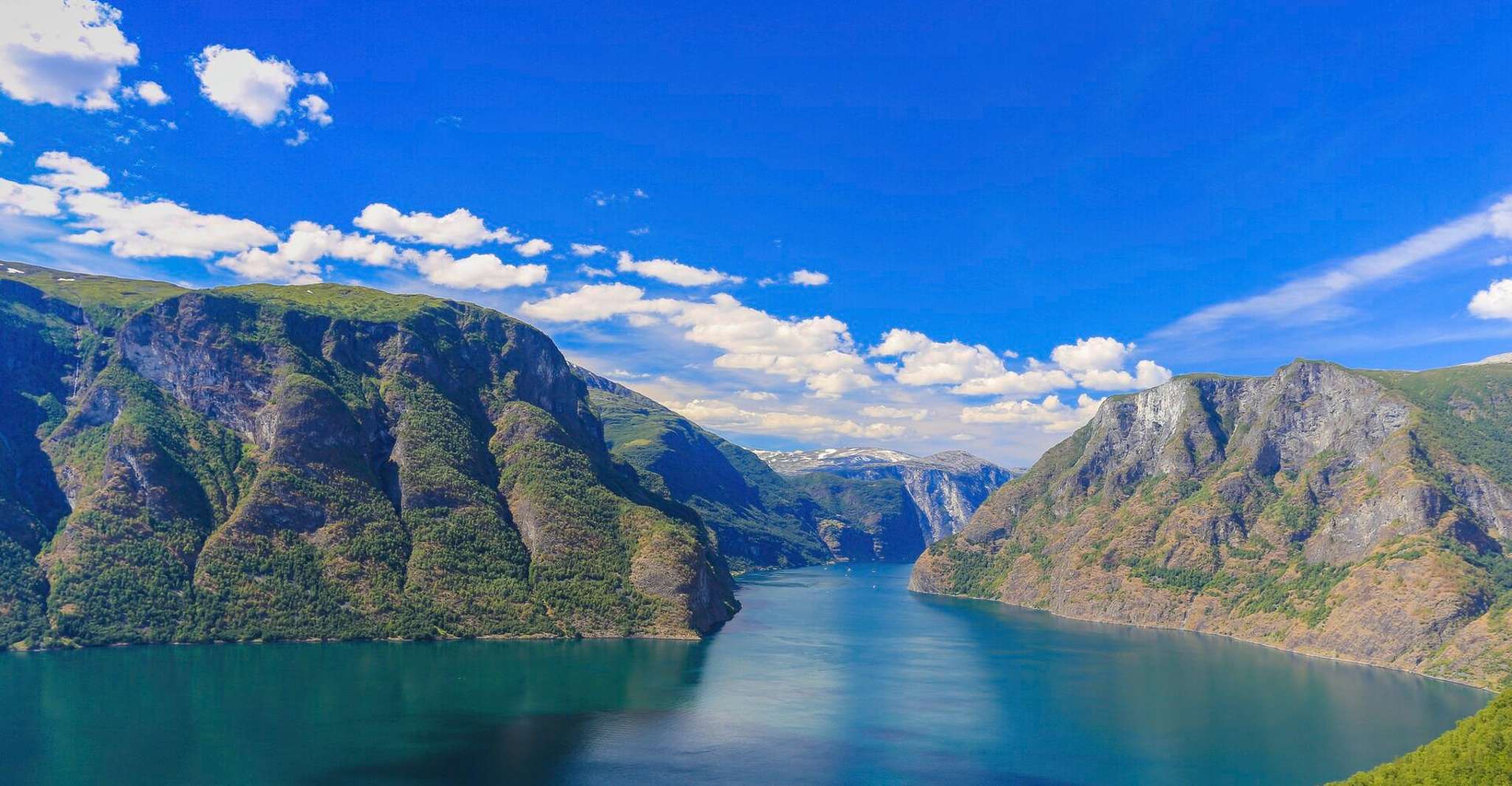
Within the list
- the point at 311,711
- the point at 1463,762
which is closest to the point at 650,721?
the point at 311,711

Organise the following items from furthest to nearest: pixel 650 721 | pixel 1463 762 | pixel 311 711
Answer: pixel 650 721 → pixel 311 711 → pixel 1463 762

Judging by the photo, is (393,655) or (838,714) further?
(393,655)

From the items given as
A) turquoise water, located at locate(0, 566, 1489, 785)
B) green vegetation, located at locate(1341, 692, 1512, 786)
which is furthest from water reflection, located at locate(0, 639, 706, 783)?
green vegetation, located at locate(1341, 692, 1512, 786)

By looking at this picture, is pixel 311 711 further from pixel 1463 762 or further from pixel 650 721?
pixel 1463 762

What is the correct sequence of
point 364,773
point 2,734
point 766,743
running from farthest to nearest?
point 766,743 → point 2,734 → point 364,773

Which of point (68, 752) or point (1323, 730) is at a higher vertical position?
point (1323, 730)

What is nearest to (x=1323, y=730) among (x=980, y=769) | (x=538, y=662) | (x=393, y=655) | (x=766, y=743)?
(x=980, y=769)

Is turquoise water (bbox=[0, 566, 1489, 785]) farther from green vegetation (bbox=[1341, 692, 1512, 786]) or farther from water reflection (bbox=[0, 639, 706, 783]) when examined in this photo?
green vegetation (bbox=[1341, 692, 1512, 786])

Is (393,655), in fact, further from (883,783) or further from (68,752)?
(883,783)

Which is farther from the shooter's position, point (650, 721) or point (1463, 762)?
point (650, 721)
